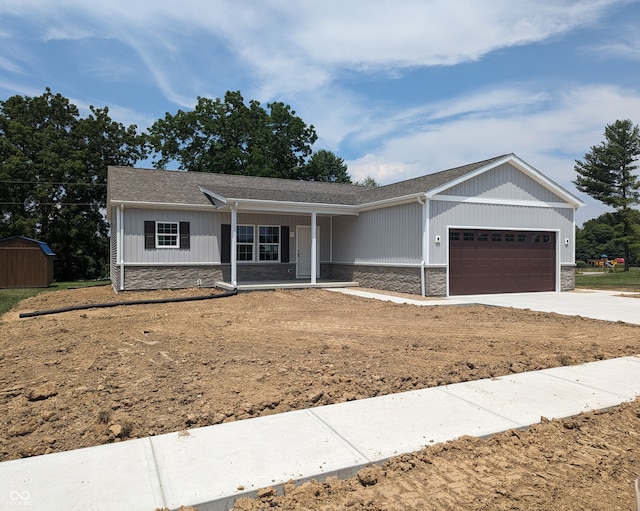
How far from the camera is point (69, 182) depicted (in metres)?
29.9

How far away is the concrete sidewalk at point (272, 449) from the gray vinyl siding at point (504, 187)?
432 inches

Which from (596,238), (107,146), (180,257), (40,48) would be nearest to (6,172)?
(107,146)

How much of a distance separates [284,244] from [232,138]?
72.2 feet

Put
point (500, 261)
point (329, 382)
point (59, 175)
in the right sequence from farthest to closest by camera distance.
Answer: point (59, 175) → point (500, 261) → point (329, 382)

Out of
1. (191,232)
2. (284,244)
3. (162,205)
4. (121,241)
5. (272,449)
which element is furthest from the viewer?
(284,244)

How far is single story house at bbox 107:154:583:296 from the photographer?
14.9 m

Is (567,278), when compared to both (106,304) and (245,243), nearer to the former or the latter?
(245,243)

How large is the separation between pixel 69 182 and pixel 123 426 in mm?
31002

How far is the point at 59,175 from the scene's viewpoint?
29438 mm

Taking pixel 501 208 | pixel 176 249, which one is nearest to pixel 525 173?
pixel 501 208

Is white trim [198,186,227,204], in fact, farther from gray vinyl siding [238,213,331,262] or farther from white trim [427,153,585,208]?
white trim [427,153,585,208]

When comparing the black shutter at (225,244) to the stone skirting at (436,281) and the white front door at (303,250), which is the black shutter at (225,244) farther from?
the stone skirting at (436,281)

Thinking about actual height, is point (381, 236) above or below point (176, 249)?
above

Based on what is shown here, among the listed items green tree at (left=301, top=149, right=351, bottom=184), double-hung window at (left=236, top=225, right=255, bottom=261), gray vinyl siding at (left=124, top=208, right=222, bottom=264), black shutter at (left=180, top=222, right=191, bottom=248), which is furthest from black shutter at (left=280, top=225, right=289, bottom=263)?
green tree at (left=301, top=149, right=351, bottom=184)
